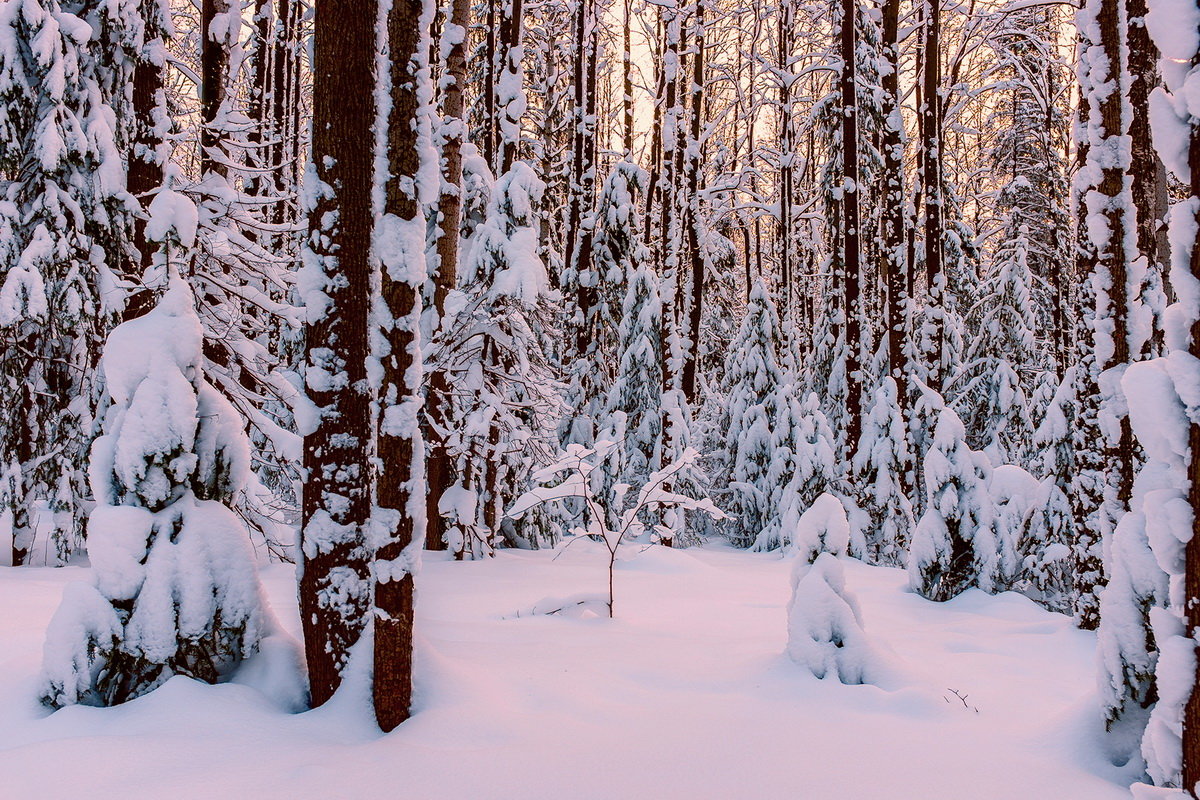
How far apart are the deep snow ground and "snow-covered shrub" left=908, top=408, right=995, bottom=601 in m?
2.18

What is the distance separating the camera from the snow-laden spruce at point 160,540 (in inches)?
135

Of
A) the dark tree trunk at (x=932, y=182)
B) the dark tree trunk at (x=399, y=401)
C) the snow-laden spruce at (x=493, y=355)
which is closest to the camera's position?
the dark tree trunk at (x=399, y=401)

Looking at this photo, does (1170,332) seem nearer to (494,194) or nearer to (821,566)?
(821,566)

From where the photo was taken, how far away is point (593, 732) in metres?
3.36

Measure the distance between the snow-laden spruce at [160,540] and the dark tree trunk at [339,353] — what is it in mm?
465

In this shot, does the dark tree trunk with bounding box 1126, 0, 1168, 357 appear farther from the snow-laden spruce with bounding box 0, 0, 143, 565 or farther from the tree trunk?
the snow-laden spruce with bounding box 0, 0, 143, 565

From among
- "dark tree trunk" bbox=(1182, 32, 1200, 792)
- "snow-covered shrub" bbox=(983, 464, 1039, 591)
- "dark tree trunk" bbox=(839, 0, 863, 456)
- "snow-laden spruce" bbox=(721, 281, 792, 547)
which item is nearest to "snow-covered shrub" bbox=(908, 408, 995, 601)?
"snow-covered shrub" bbox=(983, 464, 1039, 591)

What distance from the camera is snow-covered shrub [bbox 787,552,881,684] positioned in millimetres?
4133

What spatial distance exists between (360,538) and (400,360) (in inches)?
33.5

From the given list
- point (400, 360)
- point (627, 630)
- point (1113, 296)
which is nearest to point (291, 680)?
point (400, 360)

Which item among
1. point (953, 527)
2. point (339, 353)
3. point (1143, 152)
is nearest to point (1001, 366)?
point (953, 527)

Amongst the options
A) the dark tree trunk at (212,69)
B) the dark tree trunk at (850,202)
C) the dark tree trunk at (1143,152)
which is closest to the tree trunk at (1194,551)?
the dark tree trunk at (1143,152)

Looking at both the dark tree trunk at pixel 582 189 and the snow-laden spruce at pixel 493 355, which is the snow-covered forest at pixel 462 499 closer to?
the snow-laden spruce at pixel 493 355

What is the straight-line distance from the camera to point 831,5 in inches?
496
